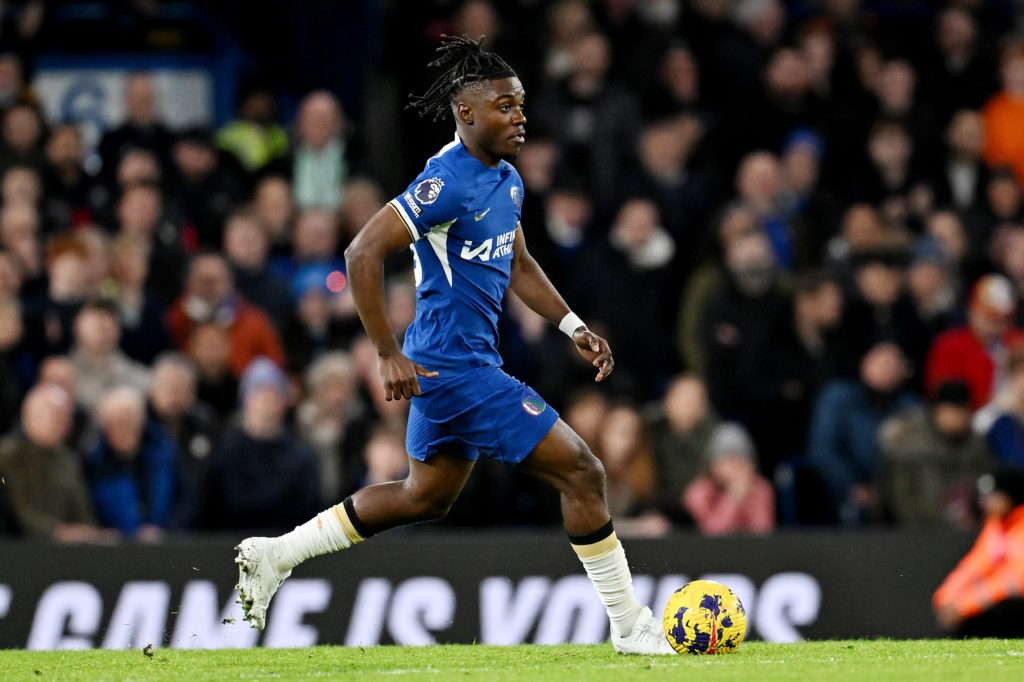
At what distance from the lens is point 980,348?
12.6 metres

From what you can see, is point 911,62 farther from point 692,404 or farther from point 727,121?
point 692,404

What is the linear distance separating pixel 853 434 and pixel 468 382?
18.0 ft

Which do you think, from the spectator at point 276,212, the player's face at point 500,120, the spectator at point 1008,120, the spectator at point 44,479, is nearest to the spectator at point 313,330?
the spectator at point 276,212

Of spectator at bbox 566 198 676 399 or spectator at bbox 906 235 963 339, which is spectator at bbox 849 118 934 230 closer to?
spectator at bbox 906 235 963 339

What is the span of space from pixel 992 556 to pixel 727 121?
18.9ft

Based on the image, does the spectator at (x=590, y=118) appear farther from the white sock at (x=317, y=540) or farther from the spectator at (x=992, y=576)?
Answer: the white sock at (x=317, y=540)

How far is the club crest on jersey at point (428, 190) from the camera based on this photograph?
273 inches

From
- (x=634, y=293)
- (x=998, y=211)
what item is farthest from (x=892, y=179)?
(x=634, y=293)

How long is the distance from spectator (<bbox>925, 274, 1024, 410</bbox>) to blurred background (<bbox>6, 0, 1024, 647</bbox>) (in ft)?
A: 0.08

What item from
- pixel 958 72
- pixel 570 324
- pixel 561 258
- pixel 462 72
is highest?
pixel 462 72

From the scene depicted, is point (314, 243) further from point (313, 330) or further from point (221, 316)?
point (221, 316)

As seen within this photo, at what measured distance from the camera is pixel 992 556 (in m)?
9.30

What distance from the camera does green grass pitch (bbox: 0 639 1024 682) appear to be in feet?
21.9

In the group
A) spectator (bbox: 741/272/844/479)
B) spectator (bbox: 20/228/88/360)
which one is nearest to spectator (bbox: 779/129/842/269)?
spectator (bbox: 741/272/844/479)
